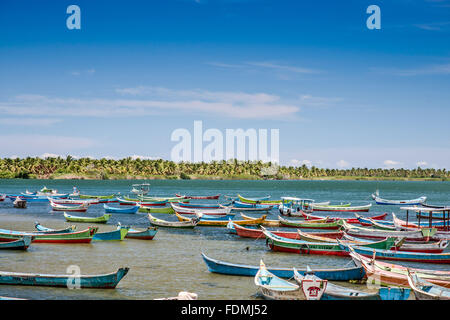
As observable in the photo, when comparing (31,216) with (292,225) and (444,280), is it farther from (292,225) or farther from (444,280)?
(444,280)

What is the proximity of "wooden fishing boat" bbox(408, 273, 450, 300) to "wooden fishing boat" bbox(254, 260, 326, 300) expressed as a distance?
Answer: 3.09m

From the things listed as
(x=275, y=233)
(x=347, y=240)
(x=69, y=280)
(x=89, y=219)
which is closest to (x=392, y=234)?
(x=347, y=240)

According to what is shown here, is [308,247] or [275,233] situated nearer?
[308,247]

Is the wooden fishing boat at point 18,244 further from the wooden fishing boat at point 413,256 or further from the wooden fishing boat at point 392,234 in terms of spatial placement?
the wooden fishing boat at point 392,234

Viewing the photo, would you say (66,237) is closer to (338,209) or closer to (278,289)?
(278,289)

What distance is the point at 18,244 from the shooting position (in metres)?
26.8

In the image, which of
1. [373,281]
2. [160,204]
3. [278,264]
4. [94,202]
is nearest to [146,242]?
[278,264]

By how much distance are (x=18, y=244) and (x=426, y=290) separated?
72.1 ft

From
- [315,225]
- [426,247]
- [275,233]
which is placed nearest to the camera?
[426,247]

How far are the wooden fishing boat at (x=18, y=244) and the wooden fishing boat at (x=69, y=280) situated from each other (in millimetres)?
8313

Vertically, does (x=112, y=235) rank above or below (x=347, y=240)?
below

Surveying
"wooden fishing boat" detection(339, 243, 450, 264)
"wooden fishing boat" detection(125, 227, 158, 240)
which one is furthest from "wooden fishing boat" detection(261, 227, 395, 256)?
"wooden fishing boat" detection(125, 227, 158, 240)

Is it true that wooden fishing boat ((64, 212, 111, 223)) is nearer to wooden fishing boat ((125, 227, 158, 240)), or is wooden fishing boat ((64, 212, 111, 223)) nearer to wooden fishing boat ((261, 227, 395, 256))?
wooden fishing boat ((125, 227, 158, 240))

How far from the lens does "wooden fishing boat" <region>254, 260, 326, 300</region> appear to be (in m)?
15.8
